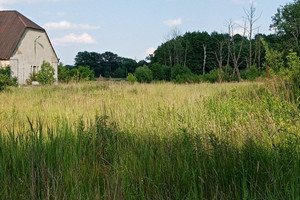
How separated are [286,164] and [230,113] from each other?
9.19 ft

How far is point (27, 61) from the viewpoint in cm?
3120

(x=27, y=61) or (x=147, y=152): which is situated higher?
(x=27, y=61)

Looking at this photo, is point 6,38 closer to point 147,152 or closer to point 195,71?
point 147,152

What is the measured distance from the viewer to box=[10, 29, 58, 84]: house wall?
30.0 meters

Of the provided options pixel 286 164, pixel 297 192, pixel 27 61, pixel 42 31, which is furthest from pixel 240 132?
pixel 42 31

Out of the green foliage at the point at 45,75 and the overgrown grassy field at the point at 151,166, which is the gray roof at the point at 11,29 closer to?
the green foliage at the point at 45,75

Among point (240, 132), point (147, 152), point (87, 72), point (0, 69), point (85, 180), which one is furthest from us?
point (87, 72)

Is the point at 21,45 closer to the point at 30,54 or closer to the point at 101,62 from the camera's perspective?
the point at 30,54

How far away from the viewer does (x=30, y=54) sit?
31.8 metres

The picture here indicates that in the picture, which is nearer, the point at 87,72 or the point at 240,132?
the point at 240,132

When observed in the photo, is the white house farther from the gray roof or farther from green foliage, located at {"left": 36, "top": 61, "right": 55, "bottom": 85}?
green foliage, located at {"left": 36, "top": 61, "right": 55, "bottom": 85}

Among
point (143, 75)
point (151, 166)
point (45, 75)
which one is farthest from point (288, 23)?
point (151, 166)

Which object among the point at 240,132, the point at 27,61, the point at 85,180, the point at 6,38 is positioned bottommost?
the point at 85,180

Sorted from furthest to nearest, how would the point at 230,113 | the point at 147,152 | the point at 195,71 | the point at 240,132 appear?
the point at 195,71, the point at 230,113, the point at 240,132, the point at 147,152
